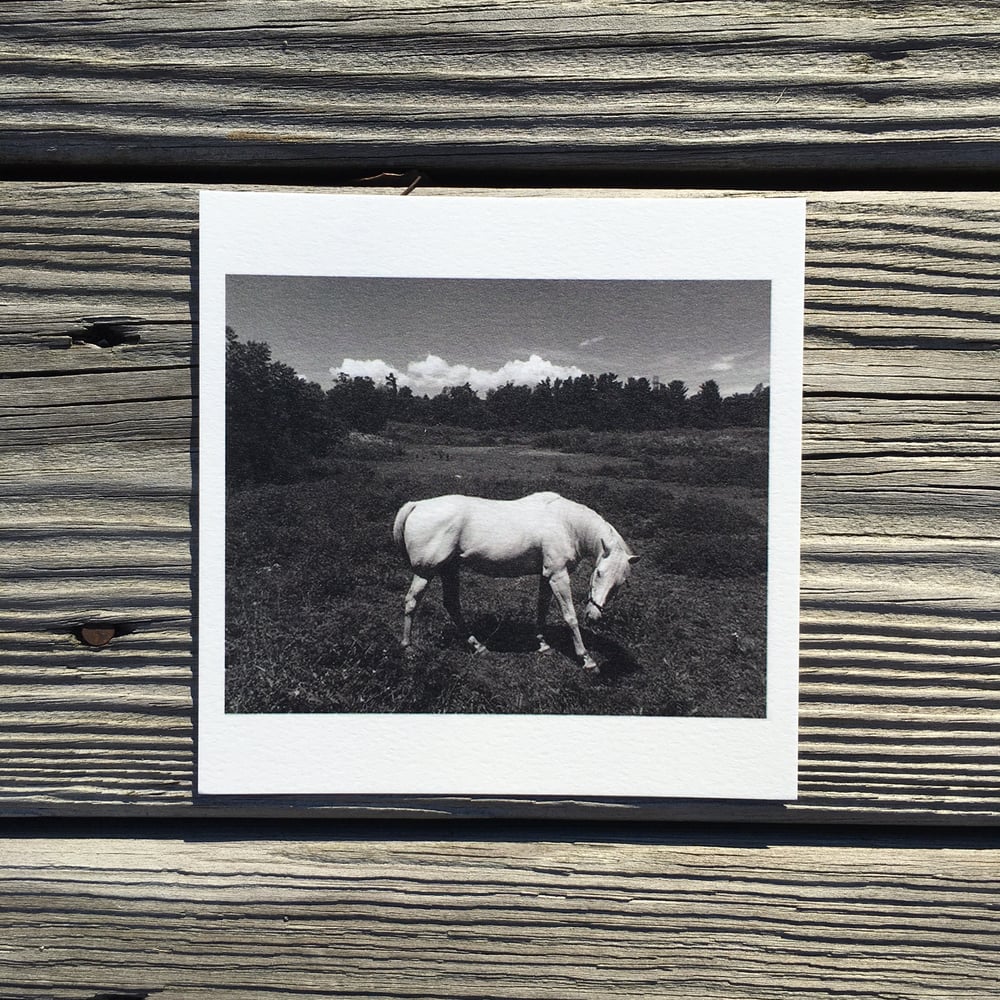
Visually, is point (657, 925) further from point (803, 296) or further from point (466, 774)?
point (803, 296)

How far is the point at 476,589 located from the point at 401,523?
0.28 ft

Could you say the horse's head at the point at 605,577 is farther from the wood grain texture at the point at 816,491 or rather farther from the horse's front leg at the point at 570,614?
the wood grain texture at the point at 816,491

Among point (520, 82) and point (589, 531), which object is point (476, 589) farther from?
point (520, 82)

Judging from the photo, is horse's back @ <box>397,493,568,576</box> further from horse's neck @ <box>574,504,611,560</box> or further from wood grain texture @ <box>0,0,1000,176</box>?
wood grain texture @ <box>0,0,1000,176</box>

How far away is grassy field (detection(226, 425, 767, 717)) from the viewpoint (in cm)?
61

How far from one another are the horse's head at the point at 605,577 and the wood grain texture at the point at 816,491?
0.17 metres

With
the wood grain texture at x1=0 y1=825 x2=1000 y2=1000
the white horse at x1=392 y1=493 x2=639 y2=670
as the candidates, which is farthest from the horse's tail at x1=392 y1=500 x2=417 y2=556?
the wood grain texture at x1=0 y1=825 x2=1000 y2=1000

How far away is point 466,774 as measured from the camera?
2.05 ft

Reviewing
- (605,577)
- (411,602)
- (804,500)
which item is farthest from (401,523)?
(804,500)

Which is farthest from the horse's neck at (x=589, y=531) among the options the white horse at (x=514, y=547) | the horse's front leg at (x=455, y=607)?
the horse's front leg at (x=455, y=607)

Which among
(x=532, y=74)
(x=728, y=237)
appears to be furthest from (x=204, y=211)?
(x=728, y=237)

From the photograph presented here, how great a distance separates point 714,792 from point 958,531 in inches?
12.2

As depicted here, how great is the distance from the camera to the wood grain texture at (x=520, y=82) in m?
0.61

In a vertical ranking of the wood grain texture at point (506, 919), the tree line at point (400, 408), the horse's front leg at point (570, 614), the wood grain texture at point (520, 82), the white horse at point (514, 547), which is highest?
the wood grain texture at point (520, 82)
